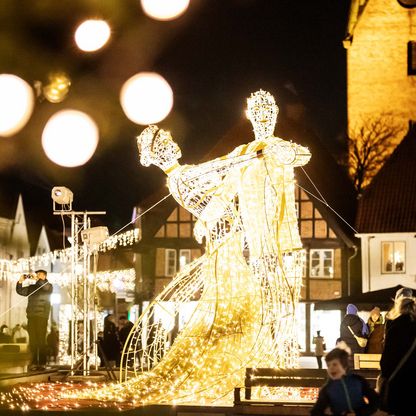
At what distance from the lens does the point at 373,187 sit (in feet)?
137

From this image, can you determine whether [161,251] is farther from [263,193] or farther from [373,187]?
[263,193]

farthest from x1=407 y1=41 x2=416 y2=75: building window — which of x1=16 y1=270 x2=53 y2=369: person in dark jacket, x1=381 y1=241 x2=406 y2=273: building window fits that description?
x1=16 y1=270 x2=53 y2=369: person in dark jacket

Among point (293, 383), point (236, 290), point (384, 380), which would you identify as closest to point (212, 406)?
point (293, 383)

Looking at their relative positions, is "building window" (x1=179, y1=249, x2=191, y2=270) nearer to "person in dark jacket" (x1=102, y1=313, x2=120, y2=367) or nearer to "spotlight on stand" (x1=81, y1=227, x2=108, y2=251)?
"person in dark jacket" (x1=102, y1=313, x2=120, y2=367)

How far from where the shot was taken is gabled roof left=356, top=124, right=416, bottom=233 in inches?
1567

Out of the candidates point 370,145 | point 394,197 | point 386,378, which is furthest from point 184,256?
point 386,378

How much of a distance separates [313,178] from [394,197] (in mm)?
3918

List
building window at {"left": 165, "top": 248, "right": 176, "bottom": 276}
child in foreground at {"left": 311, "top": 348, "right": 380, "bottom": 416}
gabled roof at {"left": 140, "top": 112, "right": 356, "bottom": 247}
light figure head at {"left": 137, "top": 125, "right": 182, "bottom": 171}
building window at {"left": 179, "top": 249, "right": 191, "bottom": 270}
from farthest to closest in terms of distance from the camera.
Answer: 1. building window at {"left": 165, "top": 248, "right": 176, "bottom": 276}
2. building window at {"left": 179, "top": 249, "right": 191, "bottom": 270}
3. gabled roof at {"left": 140, "top": 112, "right": 356, "bottom": 247}
4. light figure head at {"left": 137, "top": 125, "right": 182, "bottom": 171}
5. child in foreground at {"left": 311, "top": 348, "right": 380, "bottom": 416}

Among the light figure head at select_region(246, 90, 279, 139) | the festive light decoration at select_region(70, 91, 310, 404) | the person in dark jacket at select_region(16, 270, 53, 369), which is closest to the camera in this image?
the festive light decoration at select_region(70, 91, 310, 404)

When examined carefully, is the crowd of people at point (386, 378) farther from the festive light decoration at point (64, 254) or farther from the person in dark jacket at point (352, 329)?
the festive light decoration at point (64, 254)

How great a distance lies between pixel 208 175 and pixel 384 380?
603 centimetres

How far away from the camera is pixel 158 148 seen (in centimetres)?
1422

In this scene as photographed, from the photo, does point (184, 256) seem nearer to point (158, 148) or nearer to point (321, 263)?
point (321, 263)

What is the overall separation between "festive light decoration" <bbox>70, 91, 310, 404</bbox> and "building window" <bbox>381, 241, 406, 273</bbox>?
2571 cm
